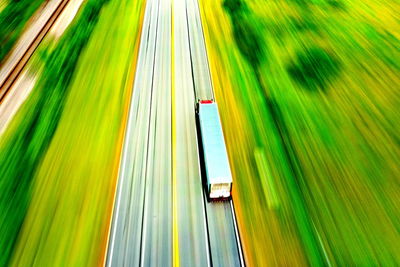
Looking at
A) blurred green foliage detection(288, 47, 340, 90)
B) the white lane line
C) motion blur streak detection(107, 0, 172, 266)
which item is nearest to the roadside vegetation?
the white lane line

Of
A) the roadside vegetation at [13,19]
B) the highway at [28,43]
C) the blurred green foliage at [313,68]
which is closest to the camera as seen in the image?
the blurred green foliage at [313,68]

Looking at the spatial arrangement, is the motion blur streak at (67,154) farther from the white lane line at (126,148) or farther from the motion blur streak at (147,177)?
the motion blur streak at (147,177)

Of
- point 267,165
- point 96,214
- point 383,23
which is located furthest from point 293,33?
point 96,214

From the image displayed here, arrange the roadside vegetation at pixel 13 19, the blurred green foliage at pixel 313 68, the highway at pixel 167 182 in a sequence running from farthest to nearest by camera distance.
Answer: the roadside vegetation at pixel 13 19 < the blurred green foliage at pixel 313 68 < the highway at pixel 167 182

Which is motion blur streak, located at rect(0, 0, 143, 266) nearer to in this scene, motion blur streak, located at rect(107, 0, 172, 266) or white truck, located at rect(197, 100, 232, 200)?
motion blur streak, located at rect(107, 0, 172, 266)

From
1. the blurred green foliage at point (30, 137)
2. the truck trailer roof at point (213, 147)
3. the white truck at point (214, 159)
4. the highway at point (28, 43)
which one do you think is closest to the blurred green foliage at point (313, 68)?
the truck trailer roof at point (213, 147)

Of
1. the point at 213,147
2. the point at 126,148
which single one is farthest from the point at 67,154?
the point at 213,147
